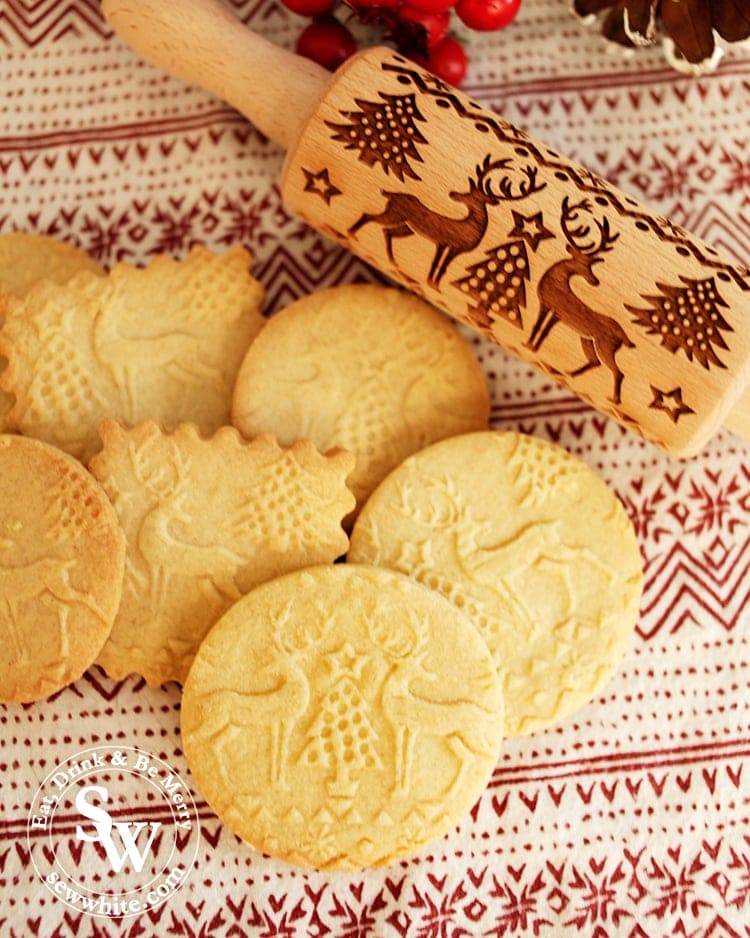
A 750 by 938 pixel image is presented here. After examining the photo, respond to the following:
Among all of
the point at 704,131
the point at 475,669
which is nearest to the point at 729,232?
the point at 704,131

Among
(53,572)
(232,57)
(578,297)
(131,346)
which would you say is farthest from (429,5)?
(53,572)

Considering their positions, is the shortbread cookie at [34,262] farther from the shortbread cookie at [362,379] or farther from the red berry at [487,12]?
the red berry at [487,12]

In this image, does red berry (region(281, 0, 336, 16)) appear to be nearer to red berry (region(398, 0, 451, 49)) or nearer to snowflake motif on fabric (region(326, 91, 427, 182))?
red berry (region(398, 0, 451, 49))

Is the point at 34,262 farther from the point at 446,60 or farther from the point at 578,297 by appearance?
the point at 578,297

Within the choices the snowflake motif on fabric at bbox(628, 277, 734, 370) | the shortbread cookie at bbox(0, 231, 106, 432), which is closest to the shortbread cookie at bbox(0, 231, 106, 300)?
the shortbread cookie at bbox(0, 231, 106, 432)

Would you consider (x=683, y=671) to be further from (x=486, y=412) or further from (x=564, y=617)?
(x=486, y=412)

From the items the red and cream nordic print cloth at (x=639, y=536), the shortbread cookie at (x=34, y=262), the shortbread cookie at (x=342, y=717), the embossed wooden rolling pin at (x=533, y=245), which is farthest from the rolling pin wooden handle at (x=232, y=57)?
the shortbread cookie at (x=342, y=717)
